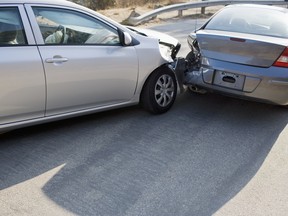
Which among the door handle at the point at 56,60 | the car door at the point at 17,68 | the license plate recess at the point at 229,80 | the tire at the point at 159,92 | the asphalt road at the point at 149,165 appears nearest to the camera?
the asphalt road at the point at 149,165

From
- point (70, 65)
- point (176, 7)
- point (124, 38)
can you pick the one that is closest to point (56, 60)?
point (70, 65)

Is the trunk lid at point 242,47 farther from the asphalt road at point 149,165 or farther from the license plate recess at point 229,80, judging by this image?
the asphalt road at point 149,165

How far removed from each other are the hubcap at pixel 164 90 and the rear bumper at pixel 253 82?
19.5 inches

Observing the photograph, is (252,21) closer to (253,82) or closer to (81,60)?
(253,82)

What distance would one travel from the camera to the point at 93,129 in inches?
176

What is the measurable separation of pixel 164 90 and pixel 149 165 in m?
1.52

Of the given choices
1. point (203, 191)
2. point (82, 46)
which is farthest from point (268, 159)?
point (82, 46)

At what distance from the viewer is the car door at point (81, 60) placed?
3912mm

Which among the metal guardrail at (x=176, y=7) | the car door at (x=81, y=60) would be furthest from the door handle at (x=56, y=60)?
the metal guardrail at (x=176, y=7)

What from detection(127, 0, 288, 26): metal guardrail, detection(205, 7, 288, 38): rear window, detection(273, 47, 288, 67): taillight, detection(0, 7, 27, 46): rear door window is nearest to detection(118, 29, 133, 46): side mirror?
detection(0, 7, 27, 46): rear door window

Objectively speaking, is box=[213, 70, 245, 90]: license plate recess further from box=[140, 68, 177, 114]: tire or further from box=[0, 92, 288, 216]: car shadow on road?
box=[140, 68, 177, 114]: tire

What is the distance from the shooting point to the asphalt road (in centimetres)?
309

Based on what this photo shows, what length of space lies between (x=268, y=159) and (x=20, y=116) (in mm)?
2706

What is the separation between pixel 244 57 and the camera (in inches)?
179
